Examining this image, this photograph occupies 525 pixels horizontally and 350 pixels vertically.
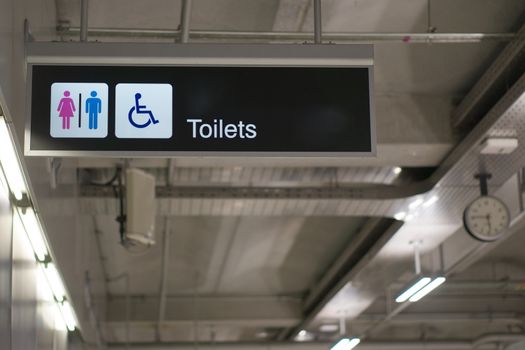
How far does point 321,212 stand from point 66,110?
20.5 feet

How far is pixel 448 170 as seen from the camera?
9578mm

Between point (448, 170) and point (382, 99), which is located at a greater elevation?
point (382, 99)

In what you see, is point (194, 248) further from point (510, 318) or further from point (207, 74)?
point (207, 74)

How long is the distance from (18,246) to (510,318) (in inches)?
500

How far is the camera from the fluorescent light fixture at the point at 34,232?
6.14 m

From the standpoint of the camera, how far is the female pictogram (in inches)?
193

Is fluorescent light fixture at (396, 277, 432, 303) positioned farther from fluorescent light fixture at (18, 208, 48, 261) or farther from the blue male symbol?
the blue male symbol

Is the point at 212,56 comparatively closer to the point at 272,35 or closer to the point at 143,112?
the point at 143,112

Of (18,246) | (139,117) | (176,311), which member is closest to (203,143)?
(139,117)

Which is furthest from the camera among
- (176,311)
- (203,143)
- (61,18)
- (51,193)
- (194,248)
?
(176,311)

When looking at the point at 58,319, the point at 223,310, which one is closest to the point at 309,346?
the point at 223,310

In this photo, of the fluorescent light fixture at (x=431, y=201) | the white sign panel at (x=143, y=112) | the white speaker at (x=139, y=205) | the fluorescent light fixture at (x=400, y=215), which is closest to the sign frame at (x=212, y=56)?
the white sign panel at (x=143, y=112)

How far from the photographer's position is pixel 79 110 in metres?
4.92

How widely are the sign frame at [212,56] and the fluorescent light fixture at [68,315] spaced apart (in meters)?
3.79
